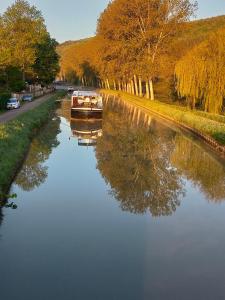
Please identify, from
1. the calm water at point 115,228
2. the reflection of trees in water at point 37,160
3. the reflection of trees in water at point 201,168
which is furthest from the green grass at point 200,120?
the reflection of trees in water at point 37,160

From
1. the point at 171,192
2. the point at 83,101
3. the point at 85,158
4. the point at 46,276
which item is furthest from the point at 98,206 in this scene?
the point at 83,101

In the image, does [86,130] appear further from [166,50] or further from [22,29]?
[22,29]

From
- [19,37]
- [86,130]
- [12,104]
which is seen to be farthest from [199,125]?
[19,37]

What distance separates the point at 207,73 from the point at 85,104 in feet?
41.0

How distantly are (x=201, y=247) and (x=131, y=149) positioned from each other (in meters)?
13.5

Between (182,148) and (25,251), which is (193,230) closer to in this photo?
(25,251)

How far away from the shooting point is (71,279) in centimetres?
856

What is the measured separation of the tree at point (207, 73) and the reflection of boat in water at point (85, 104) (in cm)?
1080

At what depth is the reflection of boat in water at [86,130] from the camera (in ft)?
88.8

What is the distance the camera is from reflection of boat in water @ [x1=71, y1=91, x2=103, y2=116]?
37219mm

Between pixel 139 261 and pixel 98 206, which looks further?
pixel 98 206

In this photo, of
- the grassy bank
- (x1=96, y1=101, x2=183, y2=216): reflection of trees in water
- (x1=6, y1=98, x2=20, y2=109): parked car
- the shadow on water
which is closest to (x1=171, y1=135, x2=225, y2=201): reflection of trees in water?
the shadow on water

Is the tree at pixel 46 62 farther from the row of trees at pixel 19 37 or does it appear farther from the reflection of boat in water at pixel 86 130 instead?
the reflection of boat in water at pixel 86 130

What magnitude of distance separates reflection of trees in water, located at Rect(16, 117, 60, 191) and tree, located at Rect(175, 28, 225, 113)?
16.3 m
